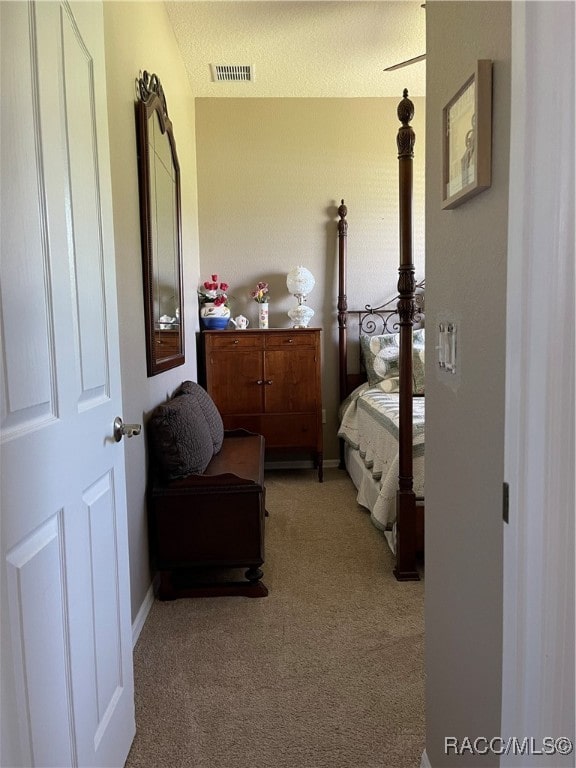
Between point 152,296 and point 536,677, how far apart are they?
2.19m

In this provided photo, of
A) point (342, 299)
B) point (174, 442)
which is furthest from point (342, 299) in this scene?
point (174, 442)

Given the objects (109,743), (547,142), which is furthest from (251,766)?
(547,142)

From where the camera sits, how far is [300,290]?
174 inches

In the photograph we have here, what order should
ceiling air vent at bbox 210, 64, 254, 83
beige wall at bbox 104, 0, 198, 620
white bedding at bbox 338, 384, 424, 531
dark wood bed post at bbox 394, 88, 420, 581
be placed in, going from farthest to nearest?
ceiling air vent at bbox 210, 64, 254, 83 < white bedding at bbox 338, 384, 424, 531 < dark wood bed post at bbox 394, 88, 420, 581 < beige wall at bbox 104, 0, 198, 620

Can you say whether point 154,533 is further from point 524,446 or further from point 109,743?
point 524,446

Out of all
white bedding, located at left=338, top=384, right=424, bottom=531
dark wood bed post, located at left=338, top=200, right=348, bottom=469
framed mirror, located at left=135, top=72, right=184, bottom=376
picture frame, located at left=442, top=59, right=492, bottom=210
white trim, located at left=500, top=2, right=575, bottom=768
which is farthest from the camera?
dark wood bed post, located at left=338, top=200, right=348, bottom=469

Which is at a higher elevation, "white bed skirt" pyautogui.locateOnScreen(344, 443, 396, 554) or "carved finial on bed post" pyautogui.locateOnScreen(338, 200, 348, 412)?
"carved finial on bed post" pyautogui.locateOnScreen(338, 200, 348, 412)

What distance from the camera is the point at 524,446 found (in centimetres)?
70

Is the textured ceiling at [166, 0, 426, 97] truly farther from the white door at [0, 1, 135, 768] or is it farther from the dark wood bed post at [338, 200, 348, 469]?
the white door at [0, 1, 135, 768]

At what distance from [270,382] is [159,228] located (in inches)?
65.7

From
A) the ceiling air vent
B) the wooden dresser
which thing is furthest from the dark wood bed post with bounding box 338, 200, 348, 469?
the ceiling air vent

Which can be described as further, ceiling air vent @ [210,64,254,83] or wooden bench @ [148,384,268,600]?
ceiling air vent @ [210,64,254,83]

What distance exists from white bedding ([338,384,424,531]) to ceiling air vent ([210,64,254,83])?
Result: 8.20ft

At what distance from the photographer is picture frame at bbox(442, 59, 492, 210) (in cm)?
90
